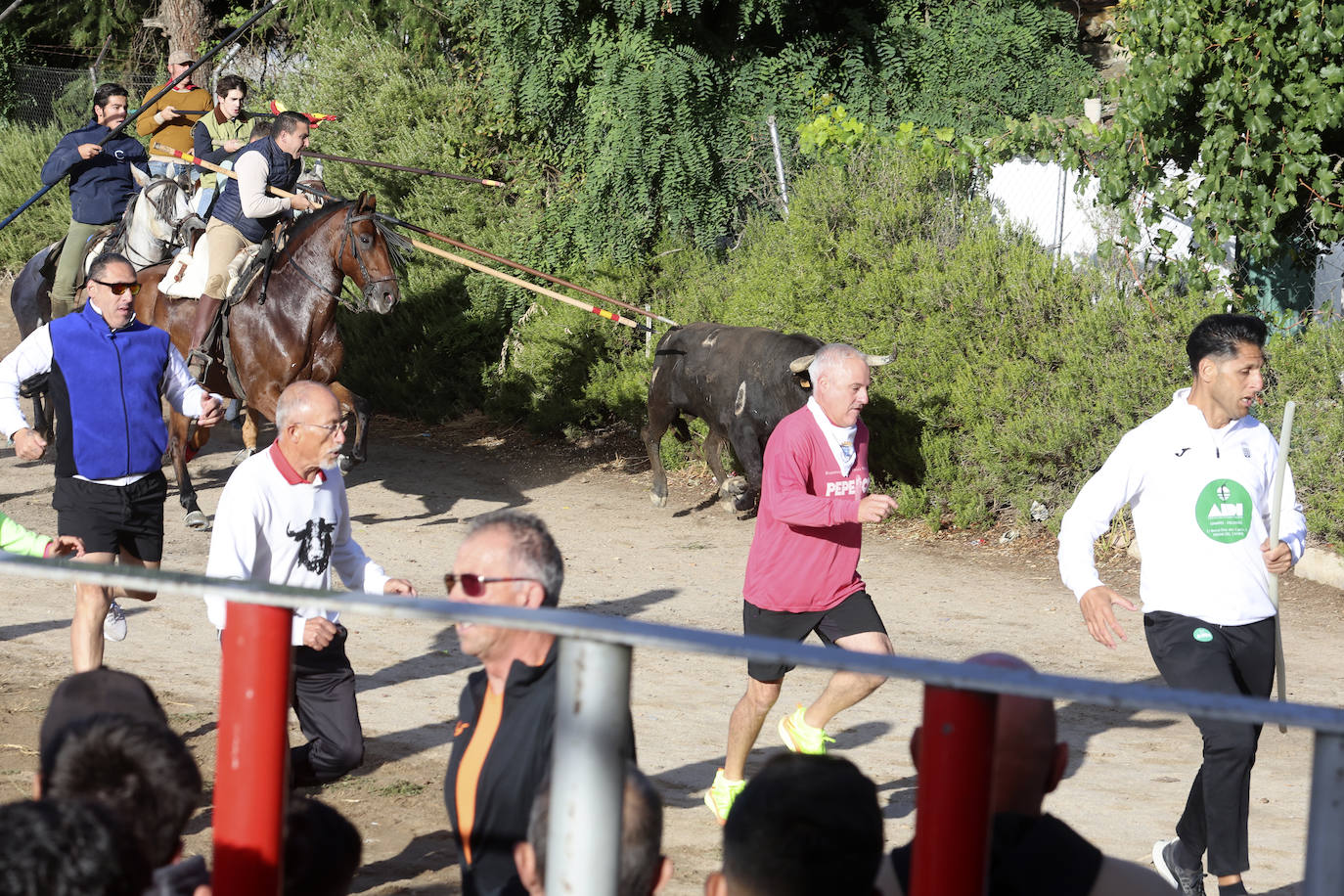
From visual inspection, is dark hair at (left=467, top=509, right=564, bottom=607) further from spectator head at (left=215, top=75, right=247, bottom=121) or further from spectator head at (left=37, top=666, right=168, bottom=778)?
spectator head at (left=215, top=75, right=247, bottom=121)

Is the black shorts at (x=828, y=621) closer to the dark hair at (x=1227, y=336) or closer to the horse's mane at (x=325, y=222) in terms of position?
the dark hair at (x=1227, y=336)

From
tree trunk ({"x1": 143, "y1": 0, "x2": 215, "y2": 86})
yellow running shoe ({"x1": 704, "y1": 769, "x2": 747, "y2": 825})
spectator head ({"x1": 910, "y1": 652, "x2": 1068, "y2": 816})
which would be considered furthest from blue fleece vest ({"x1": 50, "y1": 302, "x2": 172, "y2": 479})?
tree trunk ({"x1": 143, "y1": 0, "x2": 215, "y2": 86})

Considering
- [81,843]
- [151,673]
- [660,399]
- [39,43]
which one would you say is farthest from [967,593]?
[39,43]

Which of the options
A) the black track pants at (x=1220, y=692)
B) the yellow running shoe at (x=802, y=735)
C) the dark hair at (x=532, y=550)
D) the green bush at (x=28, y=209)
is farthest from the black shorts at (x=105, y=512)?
the green bush at (x=28, y=209)

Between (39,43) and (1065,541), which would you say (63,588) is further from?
(39,43)

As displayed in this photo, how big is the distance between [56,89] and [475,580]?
25.3m

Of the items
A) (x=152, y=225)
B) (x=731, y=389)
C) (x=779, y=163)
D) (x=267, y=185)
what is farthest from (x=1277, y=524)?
(x=152, y=225)

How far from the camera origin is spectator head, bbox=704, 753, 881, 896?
212cm

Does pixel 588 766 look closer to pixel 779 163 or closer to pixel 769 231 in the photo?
pixel 769 231

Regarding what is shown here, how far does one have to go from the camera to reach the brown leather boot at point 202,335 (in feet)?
38.2

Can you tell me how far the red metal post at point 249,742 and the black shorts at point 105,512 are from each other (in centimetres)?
470

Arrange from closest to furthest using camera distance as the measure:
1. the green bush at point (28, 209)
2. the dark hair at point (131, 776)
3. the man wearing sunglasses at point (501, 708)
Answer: the dark hair at point (131, 776) → the man wearing sunglasses at point (501, 708) → the green bush at point (28, 209)

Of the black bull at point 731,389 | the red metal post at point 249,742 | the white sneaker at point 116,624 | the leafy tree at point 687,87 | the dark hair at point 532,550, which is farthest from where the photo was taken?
the leafy tree at point 687,87

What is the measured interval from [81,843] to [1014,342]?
10.5m
